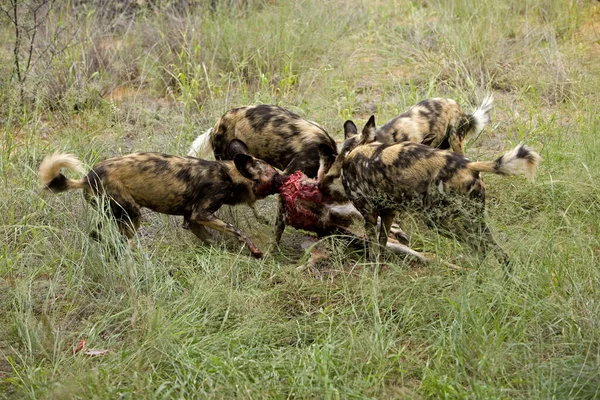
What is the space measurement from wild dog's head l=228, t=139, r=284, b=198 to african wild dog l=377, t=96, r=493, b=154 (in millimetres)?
655

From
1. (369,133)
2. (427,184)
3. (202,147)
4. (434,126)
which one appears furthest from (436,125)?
(202,147)

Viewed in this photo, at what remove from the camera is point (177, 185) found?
14.3ft

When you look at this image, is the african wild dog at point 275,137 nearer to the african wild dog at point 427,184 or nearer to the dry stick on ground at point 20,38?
the african wild dog at point 427,184

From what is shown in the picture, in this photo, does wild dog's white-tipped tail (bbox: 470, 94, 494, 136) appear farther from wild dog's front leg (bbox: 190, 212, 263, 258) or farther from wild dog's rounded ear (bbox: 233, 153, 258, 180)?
wild dog's front leg (bbox: 190, 212, 263, 258)

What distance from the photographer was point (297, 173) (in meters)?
4.54

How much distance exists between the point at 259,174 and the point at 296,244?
0.44 metres

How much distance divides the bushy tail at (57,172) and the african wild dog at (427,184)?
1.33m

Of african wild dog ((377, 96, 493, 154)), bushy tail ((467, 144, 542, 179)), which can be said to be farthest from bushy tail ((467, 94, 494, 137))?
bushy tail ((467, 144, 542, 179))

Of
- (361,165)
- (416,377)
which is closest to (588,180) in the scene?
(361,165)

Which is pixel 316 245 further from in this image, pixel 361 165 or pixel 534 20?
pixel 534 20

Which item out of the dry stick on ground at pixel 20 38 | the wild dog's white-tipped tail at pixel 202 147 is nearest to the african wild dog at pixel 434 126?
the wild dog's white-tipped tail at pixel 202 147

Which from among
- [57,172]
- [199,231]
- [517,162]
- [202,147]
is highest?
[517,162]

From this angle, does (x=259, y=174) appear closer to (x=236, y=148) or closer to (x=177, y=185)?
(x=236, y=148)

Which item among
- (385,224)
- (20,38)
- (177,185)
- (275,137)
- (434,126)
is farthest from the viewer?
(20,38)
